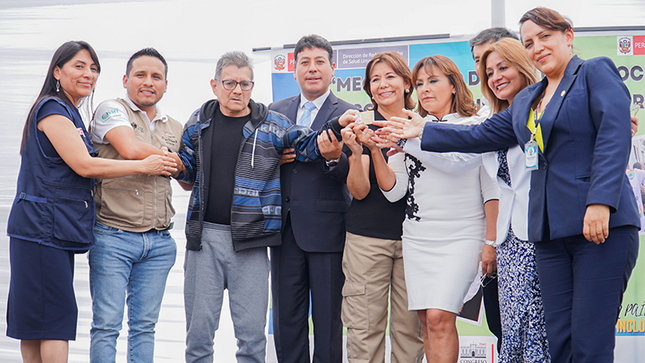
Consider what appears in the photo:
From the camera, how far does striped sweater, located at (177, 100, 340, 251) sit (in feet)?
8.59

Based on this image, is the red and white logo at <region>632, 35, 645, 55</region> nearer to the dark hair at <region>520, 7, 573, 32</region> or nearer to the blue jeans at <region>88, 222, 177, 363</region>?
the dark hair at <region>520, 7, 573, 32</region>

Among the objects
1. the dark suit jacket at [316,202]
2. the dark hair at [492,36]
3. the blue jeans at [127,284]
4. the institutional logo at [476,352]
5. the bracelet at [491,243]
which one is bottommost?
the institutional logo at [476,352]

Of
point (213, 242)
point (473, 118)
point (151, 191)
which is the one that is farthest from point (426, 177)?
point (151, 191)

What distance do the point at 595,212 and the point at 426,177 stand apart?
0.87 m

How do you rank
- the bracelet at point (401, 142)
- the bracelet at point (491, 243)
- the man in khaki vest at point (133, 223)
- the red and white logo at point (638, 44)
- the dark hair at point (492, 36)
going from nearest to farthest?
the bracelet at point (491, 243) → the bracelet at point (401, 142) → the man in khaki vest at point (133, 223) → the dark hair at point (492, 36) → the red and white logo at point (638, 44)

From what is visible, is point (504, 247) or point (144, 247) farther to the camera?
point (144, 247)

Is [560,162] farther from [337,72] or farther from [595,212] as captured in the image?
[337,72]

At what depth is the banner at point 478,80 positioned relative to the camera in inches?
134

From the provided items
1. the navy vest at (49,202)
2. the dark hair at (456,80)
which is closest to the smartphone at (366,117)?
the dark hair at (456,80)

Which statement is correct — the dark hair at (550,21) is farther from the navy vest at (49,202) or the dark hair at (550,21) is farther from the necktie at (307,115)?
the navy vest at (49,202)

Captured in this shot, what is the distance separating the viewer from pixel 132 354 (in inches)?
102

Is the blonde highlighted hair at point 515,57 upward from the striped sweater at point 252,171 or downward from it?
upward

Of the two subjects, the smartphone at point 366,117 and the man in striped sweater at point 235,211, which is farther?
the man in striped sweater at point 235,211

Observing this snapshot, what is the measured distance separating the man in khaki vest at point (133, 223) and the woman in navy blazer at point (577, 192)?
180 cm
